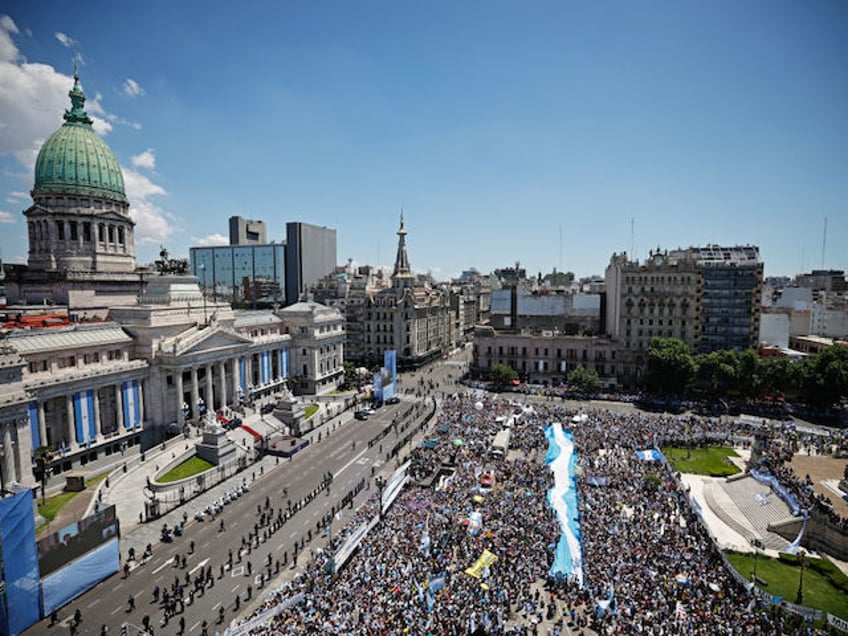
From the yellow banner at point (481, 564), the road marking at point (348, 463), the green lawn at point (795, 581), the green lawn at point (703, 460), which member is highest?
the yellow banner at point (481, 564)

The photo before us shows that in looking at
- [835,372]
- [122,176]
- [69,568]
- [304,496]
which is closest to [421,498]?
[304,496]

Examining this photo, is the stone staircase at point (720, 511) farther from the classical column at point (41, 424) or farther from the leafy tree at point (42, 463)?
the classical column at point (41, 424)

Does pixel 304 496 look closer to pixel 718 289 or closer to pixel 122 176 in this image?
pixel 122 176

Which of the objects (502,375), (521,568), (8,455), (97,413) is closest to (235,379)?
(97,413)

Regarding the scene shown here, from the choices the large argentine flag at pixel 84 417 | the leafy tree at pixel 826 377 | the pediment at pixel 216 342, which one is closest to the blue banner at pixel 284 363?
the pediment at pixel 216 342

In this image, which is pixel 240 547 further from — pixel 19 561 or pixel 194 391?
pixel 194 391
